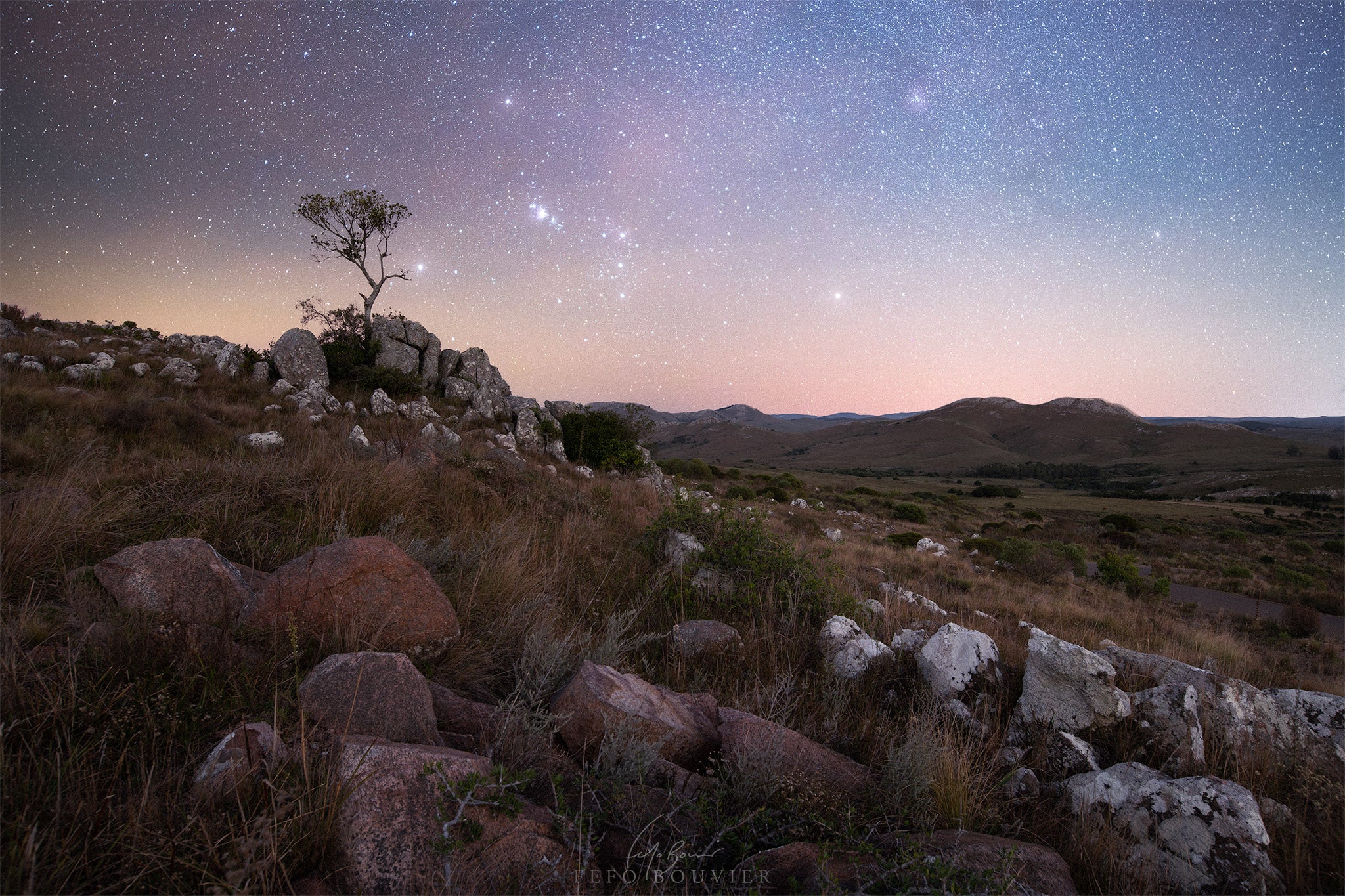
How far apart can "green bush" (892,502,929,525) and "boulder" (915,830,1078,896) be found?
1302 inches

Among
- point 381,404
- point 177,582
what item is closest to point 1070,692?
point 177,582

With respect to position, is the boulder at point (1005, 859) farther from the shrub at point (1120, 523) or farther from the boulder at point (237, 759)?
the shrub at point (1120, 523)

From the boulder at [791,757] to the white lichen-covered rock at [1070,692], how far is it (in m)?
1.59

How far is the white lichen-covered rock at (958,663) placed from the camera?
13.4 feet

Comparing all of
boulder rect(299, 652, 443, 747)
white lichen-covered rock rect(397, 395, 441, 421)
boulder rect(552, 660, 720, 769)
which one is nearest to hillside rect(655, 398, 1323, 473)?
white lichen-covered rock rect(397, 395, 441, 421)

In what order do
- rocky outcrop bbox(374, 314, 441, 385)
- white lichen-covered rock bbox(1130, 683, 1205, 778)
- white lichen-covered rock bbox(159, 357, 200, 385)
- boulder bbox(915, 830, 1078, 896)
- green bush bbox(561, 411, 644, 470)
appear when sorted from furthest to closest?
rocky outcrop bbox(374, 314, 441, 385) < green bush bbox(561, 411, 644, 470) < white lichen-covered rock bbox(159, 357, 200, 385) < white lichen-covered rock bbox(1130, 683, 1205, 778) < boulder bbox(915, 830, 1078, 896)

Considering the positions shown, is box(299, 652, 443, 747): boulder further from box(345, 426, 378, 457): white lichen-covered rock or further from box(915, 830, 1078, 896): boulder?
box(345, 426, 378, 457): white lichen-covered rock

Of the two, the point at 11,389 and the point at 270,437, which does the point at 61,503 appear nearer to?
the point at 270,437

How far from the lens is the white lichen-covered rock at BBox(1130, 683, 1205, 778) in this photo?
10.6 feet

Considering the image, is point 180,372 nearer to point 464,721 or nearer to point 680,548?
point 680,548

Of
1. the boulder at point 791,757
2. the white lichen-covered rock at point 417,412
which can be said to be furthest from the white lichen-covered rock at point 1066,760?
the white lichen-covered rock at point 417,412

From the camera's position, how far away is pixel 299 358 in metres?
16.3

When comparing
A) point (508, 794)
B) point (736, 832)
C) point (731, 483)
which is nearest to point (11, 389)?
point (508, 794)

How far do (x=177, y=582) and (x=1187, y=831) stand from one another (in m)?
5.56
